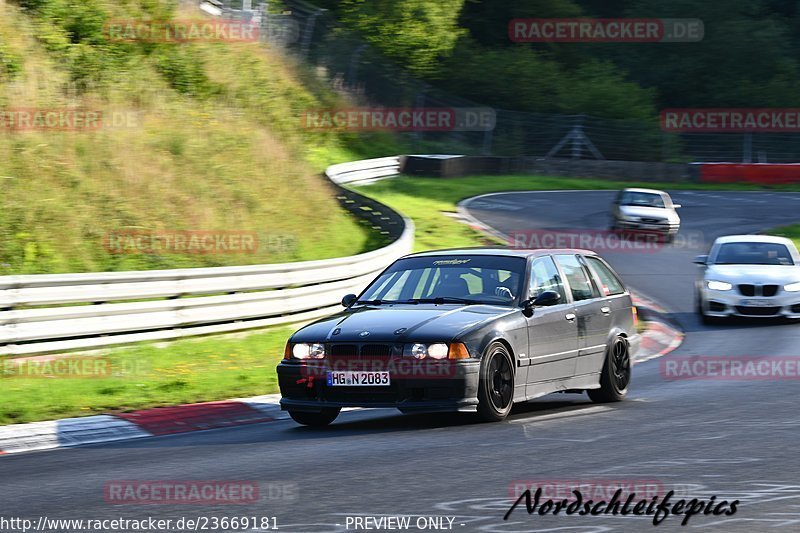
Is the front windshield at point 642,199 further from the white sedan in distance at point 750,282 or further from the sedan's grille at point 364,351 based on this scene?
the sedan's grille at point 364,351

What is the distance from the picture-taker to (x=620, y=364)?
1181cm

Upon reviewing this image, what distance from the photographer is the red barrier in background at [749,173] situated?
151ft

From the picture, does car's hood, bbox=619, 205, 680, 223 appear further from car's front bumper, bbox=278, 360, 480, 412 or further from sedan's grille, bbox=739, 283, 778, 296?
car's front bumper, bbox=278, 360, 480, 412

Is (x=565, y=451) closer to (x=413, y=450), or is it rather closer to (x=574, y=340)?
(x=413, y=450)

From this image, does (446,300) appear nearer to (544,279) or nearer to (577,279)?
(544,279)

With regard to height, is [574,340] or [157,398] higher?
[574,340]

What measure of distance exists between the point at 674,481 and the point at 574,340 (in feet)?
13.2

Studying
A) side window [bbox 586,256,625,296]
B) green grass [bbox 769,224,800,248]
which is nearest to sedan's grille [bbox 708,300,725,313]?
side window [bbox 586,256,625,296]

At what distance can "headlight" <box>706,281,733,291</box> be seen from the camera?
20073 mm

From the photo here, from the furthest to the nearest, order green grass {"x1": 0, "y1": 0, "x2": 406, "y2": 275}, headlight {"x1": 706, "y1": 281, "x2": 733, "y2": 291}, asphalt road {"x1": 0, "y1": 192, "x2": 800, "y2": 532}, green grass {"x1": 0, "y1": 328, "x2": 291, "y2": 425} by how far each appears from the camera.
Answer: headlight {"x1": 706, "y1": 281, "x2": 733, "y2": 291}
green grass {"x1": 0, "y1": 0, "x2": 406, "y2": 275}
green grass {"x1": 0, "y1": 328, "x2": 291, "y2": 425}
asphalt road {"x1": 0, "y1": 192, "x2": 800, "y2": 532}

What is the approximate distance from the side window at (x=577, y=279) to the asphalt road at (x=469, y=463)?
1070mm

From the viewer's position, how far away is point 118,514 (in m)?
6.18

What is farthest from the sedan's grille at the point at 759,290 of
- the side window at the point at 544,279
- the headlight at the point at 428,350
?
the headlight at the point at 428,350

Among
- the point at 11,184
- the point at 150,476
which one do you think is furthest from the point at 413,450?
the point at 11,184
